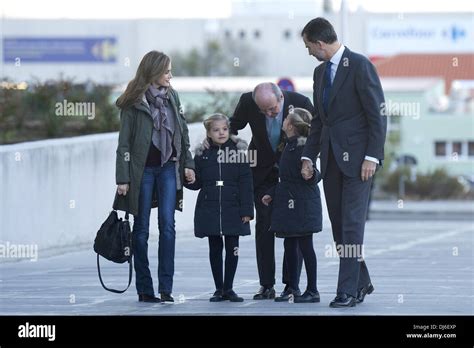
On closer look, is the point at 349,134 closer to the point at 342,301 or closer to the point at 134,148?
the point at 342,301

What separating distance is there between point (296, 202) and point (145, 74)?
154 centimetres

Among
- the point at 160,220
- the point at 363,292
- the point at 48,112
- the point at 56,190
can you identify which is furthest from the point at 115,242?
the point at 48,112

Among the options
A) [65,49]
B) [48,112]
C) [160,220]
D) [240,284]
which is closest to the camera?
[160,220]

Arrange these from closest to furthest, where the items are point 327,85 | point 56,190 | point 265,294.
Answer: point 327,85 → point 265,294 → point 56,190

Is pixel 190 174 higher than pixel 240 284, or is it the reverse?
pixel 190 174

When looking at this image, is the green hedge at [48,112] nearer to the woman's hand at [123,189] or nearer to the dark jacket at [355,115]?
the woman's hand at [123,189]

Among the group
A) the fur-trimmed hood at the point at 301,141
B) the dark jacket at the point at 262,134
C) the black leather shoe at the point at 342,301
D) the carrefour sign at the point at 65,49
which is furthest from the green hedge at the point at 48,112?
the carrefour sign at the point at 65,49

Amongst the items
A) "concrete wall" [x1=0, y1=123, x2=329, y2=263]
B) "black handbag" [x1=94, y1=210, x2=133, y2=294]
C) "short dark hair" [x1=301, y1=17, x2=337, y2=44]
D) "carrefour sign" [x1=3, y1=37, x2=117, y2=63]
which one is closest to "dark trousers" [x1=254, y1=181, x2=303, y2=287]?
"black handbag" [x1=94, y1=210, x2=133, y2=294]

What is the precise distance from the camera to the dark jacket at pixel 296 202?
36.4 feet

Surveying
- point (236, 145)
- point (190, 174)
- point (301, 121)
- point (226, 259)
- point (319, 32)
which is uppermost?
point (319, 32)

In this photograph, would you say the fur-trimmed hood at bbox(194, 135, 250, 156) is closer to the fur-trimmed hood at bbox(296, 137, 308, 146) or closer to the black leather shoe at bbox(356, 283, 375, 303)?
the fur-trimmed hood at bbox(296, 137, 308, 146)

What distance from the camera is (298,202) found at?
1113cm

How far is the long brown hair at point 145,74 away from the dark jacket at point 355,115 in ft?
4.42

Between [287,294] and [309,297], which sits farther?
[287,294]
